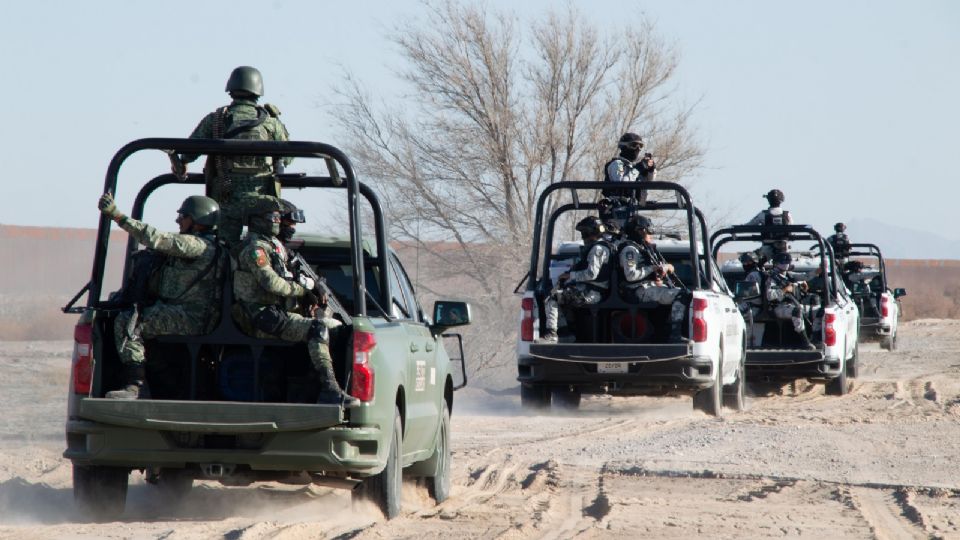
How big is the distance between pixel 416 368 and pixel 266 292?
118cm

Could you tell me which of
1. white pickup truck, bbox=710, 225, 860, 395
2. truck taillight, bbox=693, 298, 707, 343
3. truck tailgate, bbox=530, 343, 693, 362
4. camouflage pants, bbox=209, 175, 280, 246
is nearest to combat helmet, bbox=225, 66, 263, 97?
camouflage pants, bbox=209, 175, 280, 246

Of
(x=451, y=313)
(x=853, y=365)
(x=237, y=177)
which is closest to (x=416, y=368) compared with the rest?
(x=451, y=313)

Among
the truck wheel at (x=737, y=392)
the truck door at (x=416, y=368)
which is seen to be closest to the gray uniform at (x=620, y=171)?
the truck wheel at (x=737, y=392)

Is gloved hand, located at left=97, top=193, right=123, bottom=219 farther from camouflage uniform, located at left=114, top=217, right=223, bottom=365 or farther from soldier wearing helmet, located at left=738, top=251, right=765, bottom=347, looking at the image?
soldier wearing helmet, located at left=738, top=251, right=765, bottom=347

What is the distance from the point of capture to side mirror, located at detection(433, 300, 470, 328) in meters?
8.84

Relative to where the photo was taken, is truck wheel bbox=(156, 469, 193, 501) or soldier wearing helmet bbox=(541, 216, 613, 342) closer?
truck wheel bbox=(156, 469, 193, 501)

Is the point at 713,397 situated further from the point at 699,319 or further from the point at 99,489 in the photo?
the point at 99,489

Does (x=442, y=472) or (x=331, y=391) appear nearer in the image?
(x=331, y=391)

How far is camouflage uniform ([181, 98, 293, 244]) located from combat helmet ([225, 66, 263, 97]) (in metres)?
0.22

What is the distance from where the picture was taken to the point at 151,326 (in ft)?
25.4

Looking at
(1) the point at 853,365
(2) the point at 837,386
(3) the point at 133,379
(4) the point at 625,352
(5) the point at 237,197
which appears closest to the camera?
(3) the point at 133,379

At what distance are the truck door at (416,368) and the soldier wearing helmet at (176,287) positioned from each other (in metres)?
1.09

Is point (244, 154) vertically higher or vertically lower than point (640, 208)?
lower

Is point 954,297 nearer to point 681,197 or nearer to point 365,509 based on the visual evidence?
point 681,197
